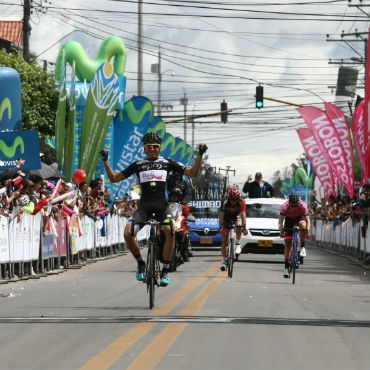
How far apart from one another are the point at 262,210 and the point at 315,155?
344 inches

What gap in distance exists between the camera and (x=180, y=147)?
64.6m

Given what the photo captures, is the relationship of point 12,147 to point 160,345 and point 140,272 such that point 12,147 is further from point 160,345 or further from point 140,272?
point 160,345

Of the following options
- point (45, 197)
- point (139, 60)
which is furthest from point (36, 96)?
point (45, 197)

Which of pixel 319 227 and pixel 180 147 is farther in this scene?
pixel 180 147

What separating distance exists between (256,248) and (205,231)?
669 centimetres

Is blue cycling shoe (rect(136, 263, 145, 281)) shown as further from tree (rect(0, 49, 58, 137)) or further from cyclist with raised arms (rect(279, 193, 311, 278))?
tree (rect(0, 49, 58, 137))

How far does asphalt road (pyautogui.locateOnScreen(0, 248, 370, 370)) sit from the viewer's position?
8.30 meters

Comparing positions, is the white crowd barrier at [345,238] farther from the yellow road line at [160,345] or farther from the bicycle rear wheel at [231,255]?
the yellow road line at [160,345]

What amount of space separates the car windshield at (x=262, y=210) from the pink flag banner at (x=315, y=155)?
7.50 m

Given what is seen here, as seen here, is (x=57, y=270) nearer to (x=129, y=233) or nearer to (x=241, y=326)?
(x=129, y=233)

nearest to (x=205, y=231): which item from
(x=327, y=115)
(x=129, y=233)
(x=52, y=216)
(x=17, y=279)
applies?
(x=327, y=115)

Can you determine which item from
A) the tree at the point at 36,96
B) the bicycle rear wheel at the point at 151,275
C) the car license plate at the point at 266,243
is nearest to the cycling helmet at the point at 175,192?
the bicycle rear wheel at the point at 151,275

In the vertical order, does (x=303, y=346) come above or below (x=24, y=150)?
below

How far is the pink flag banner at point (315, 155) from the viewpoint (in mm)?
37812
